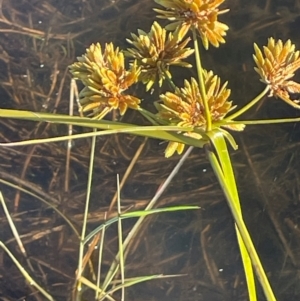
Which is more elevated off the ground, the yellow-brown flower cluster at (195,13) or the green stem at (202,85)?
the yellow-brown flower cluster at (195,13)

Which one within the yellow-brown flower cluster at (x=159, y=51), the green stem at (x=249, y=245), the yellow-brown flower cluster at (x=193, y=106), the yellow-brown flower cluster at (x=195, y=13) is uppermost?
the yellow-brown flower cluster at (x=195, y=13)

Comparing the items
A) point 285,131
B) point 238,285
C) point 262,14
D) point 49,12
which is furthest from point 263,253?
point 49,12

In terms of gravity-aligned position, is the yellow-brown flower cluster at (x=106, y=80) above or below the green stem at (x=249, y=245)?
above

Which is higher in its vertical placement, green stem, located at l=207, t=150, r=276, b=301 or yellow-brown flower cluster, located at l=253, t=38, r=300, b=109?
yellow-brown flower cluster, located at l=253, t=38, r=300, b=109

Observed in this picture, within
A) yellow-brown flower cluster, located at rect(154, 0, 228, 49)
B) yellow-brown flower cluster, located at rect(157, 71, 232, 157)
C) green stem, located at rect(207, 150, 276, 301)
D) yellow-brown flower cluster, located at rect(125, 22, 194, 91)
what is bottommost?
green stem, located at rect(207, 150, 276, 301)

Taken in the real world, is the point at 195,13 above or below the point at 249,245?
above
